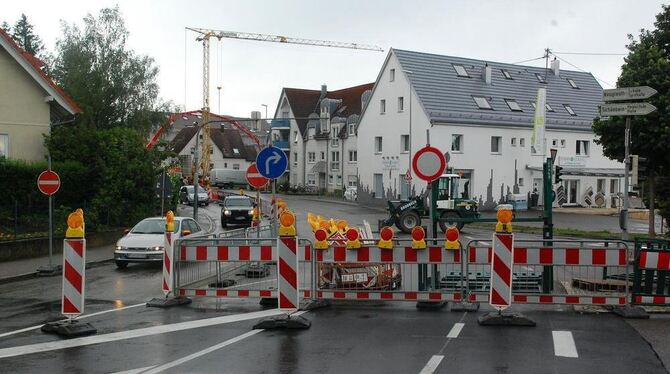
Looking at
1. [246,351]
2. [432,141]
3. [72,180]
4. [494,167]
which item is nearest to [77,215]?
[246,351]

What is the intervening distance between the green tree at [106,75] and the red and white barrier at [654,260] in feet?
139

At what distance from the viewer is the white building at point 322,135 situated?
68875 mm

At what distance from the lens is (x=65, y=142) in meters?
28.4

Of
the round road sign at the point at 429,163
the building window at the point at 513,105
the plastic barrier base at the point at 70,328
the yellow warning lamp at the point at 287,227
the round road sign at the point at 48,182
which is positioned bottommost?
the plastic barrier base at the point at 70,328

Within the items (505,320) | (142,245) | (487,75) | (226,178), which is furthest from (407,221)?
(226,178)

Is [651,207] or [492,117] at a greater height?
[492,117]

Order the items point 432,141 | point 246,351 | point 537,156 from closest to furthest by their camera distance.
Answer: point 246,351 → point 432,141 → point 537,156

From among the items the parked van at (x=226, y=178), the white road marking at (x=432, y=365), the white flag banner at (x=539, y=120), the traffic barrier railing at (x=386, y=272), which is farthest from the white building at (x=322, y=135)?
the white road marking at (x=432, y=365)

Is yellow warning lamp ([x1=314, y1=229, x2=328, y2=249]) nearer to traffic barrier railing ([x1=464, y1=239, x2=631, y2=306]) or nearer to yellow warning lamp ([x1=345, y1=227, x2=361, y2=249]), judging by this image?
yellow warning lamp ([x1=345, y1=227, x2=361, y2=249])

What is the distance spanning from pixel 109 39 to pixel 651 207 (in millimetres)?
40254

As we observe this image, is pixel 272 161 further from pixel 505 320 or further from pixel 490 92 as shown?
pixel 490 92

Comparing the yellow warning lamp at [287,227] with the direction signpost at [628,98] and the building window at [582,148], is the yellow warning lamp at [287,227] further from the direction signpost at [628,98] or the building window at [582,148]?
the building window at [582,148]

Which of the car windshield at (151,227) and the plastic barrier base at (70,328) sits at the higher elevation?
the car windshield at (151,227)

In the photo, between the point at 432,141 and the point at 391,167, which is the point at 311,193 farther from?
the point at 432,141
